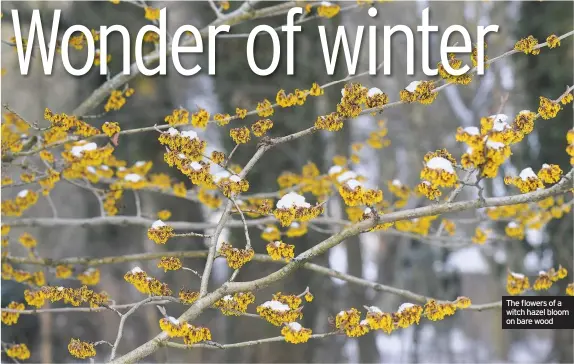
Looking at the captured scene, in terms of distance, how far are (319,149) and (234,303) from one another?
4463mm

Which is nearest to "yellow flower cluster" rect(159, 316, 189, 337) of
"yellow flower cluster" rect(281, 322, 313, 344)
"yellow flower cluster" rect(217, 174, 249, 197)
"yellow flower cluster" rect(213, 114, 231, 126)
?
"yellow flower cluster" rect(281, 322, 313, 344)

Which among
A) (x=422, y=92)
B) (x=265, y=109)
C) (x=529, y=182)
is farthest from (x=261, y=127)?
(x=529, y=182)

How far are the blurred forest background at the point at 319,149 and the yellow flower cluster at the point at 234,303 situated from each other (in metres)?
1.67

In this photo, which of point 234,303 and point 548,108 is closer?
point 548,108

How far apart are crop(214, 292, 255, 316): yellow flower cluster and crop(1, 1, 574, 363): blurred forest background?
167 cm

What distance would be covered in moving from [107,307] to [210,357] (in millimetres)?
7816

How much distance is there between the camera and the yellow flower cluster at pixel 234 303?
2730mm

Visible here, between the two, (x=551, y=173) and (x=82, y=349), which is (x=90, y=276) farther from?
(x=551, y=173)

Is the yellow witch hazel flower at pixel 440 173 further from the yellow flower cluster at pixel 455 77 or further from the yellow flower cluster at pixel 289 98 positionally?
the yellow flower cluster at pixel 289 98

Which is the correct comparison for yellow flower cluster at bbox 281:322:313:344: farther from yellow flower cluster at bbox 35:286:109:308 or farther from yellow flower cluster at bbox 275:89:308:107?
yellow flower cluster at bbox 275:89:308:107

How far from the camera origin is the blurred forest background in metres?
6.58

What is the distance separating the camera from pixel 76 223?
3.98 m

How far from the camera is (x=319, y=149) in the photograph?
23.2 feet

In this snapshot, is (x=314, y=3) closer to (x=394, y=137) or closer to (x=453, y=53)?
(x=453, y=53)
